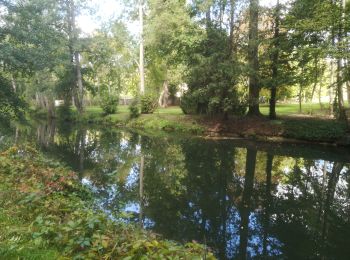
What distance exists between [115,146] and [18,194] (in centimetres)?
1295

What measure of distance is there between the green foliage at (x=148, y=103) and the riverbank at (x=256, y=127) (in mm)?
1116

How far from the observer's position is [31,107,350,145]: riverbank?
19562 millimetres

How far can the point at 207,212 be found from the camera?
27.3 feet

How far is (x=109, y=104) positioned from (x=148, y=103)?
511 cm

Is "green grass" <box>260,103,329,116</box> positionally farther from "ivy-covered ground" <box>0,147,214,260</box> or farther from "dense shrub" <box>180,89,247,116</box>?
"ivy-covered ground" <box>0,147,214,260</box>

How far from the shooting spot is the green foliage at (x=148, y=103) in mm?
30842

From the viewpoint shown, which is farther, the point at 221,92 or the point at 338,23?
the point at 221,92

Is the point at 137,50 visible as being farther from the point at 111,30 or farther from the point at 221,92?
→ the point at 221,92

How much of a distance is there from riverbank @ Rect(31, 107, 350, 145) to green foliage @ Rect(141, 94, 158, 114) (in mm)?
1116

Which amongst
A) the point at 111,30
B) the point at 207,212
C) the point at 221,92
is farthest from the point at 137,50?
the point at 207,212

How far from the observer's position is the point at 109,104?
33.9 metres

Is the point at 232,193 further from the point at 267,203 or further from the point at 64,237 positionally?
the point at 64,237

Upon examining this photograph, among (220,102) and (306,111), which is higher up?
(220,102)

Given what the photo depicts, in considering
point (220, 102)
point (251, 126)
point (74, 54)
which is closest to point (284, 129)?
point (251, 126)
